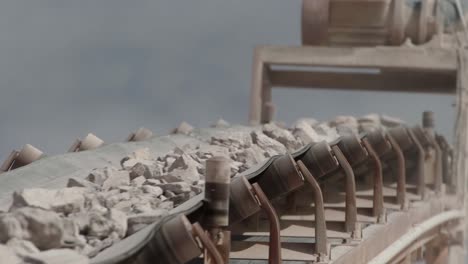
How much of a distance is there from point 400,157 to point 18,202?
872cm

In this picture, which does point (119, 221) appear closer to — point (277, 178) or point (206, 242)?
point (206, 242)

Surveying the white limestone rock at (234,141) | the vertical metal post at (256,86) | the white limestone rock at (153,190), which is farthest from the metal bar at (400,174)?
the vertical metal post at (256,86)

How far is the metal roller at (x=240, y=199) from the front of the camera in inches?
348

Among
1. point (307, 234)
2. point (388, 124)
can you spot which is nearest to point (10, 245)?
point (307, 234)

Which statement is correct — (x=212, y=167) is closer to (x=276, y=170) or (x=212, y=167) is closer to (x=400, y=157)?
(x=276, y=170)

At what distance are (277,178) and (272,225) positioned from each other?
39.0 inches

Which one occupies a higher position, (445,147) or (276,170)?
(276,170)

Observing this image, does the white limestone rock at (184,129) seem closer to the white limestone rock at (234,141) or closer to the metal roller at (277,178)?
the white limestone rock at (234,141)

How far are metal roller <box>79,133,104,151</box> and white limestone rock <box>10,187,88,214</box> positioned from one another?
19.5ft

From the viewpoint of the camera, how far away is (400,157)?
15602 mm

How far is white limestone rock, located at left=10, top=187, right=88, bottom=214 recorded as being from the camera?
26.5ft

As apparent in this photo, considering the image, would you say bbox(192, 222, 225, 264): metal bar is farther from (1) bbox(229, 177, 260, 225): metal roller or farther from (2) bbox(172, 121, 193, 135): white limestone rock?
(2) bbox(172, 121, 193, 135): white limestone rock

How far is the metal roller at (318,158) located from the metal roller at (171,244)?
4.27 metres

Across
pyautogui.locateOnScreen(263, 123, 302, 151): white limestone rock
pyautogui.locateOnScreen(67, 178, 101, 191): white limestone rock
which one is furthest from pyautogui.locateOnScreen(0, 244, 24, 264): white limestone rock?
pyautogui.locateOnScreen(263, 123, 302, 151): white limestone rock
